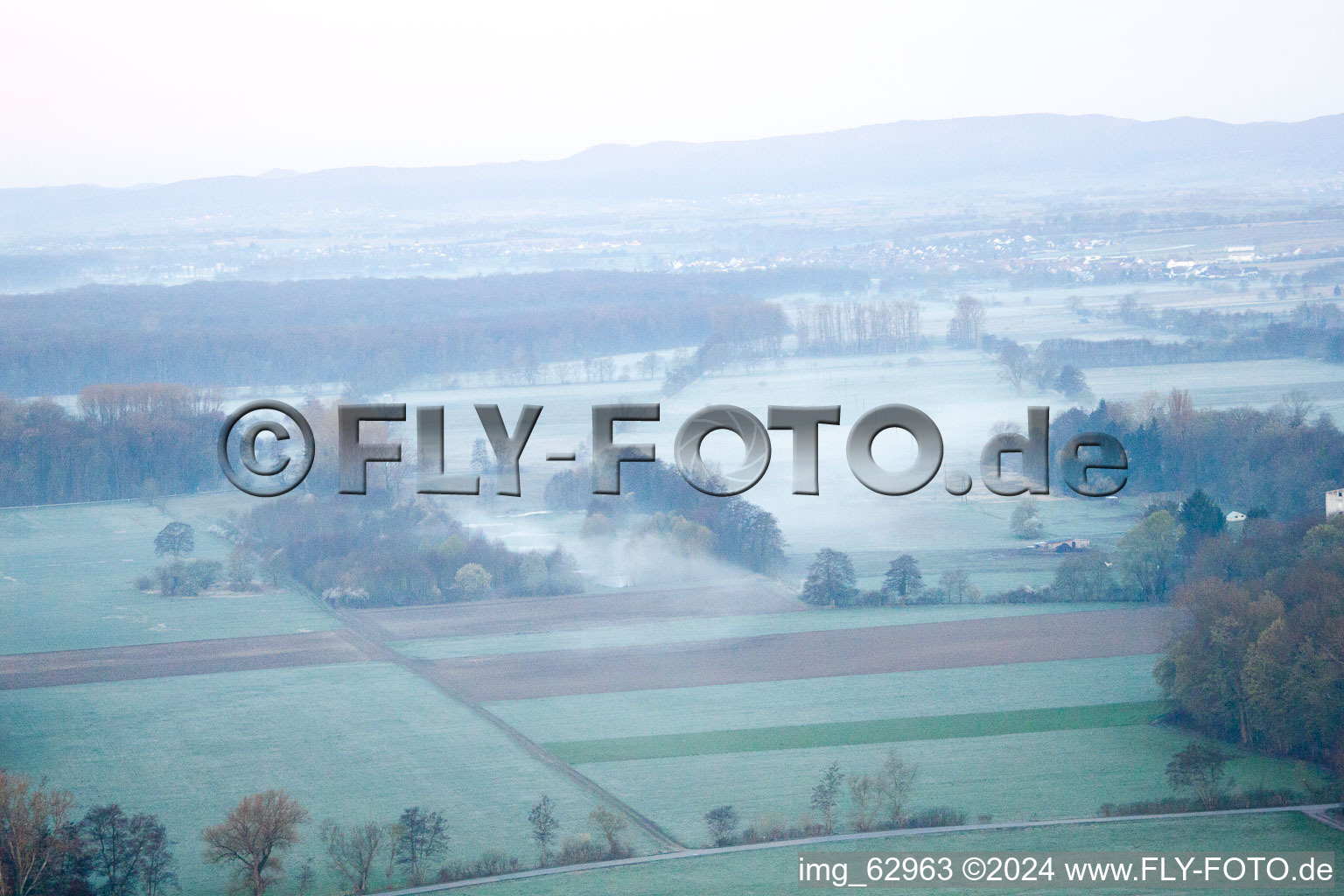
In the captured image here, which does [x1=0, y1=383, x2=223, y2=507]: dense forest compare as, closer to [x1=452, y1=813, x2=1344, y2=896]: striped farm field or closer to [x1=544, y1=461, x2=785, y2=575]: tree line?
[x1=544, y1=461, x2=785, y2=575]: tree line

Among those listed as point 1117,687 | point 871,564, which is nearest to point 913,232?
point 871,564

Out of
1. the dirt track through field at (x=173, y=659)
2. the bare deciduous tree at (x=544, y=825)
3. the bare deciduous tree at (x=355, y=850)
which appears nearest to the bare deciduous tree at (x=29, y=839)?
the bare deciduous tree at (x=355, y=850)

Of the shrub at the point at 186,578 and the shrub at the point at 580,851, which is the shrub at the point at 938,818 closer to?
the shrub at the point at 580,851

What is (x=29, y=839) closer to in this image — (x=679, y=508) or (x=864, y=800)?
(x=864, y=800)

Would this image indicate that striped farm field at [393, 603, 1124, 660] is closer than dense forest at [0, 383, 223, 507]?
Yes

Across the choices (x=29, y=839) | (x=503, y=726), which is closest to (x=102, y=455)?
(x=503, y=726)

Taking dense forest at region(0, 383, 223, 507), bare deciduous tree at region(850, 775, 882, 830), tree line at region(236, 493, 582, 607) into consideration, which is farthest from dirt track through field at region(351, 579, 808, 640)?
dense forest at region(0, 383, 223, 507)
